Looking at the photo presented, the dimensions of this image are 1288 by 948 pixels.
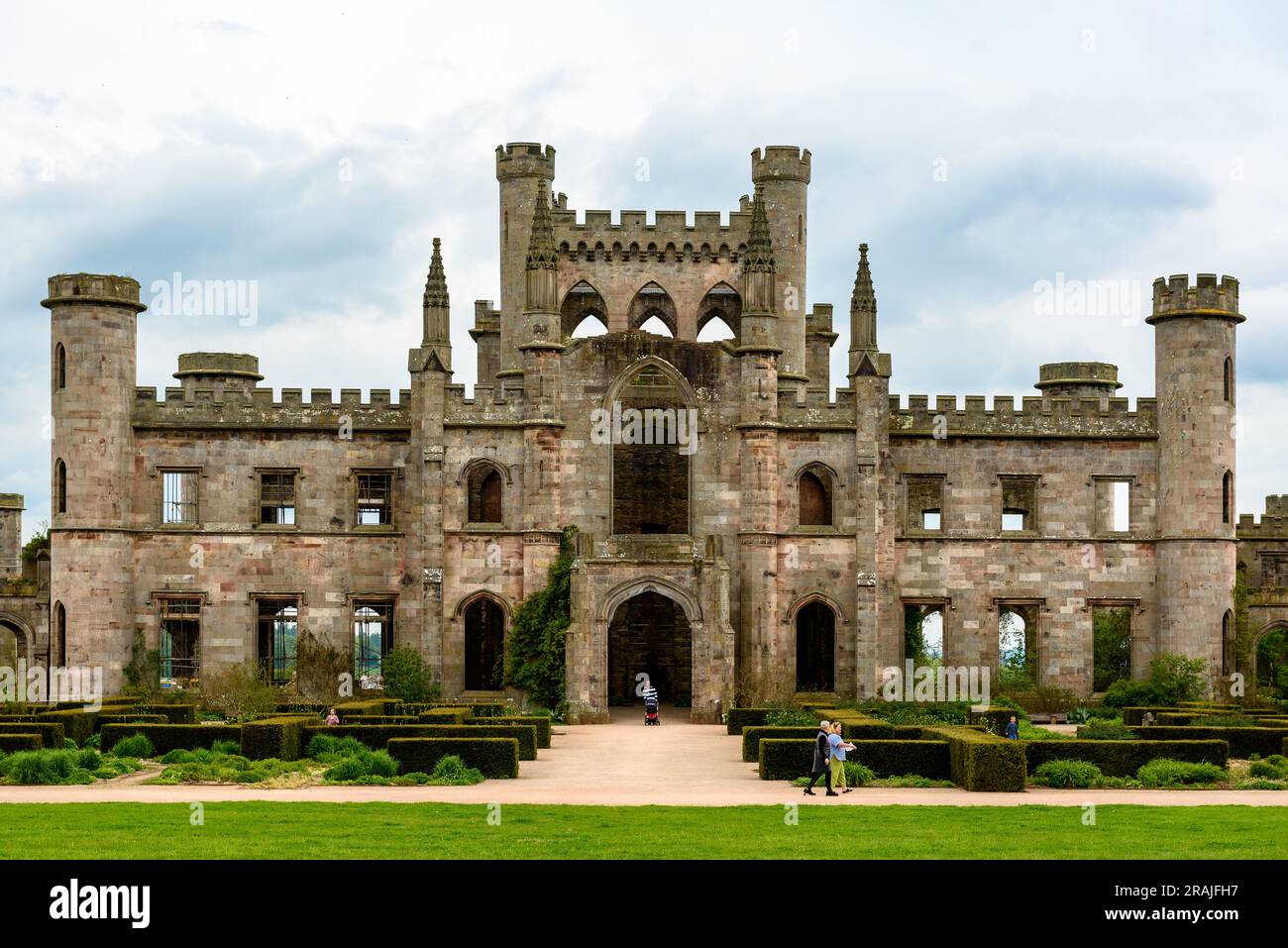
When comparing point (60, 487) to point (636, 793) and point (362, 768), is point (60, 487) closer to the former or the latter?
point (362, 768)

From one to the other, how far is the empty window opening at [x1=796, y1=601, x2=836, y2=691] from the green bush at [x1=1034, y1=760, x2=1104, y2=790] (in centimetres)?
2429

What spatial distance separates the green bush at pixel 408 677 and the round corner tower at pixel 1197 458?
22.1 meters

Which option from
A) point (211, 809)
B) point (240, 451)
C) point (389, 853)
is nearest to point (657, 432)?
point (240, 451)

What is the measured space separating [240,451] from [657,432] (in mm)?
12665

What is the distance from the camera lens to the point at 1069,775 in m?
28.9

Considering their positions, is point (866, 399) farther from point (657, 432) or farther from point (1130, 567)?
point (1130, 567)

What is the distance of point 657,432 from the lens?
5288 cm

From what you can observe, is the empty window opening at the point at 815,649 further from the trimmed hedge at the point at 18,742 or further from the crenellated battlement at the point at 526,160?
the trimmed hedge at the point at 18,742

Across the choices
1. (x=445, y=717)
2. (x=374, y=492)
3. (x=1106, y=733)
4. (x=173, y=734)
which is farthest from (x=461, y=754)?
(x=374, y=492)

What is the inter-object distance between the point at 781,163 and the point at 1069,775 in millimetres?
33664

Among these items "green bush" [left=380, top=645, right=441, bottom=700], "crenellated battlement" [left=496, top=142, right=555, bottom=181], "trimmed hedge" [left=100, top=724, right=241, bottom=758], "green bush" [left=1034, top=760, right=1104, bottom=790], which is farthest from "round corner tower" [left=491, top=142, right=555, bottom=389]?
"green bush" [left=1034, top=760, right=1104, bottom=790]

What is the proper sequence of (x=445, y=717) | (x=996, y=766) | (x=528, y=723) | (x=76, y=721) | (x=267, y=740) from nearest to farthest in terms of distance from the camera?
1. (x=996, y=766)
2. (x=267, y=740)
3. (x=76, y=721)
4. (x=528, y=723)
5. (x=445, y=717)

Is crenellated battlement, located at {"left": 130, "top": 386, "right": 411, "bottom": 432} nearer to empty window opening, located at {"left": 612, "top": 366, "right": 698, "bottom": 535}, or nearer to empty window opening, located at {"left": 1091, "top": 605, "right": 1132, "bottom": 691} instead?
empty window opening, located at {"left": 612, "top": 366, "right": 698, "bottom": 535}
